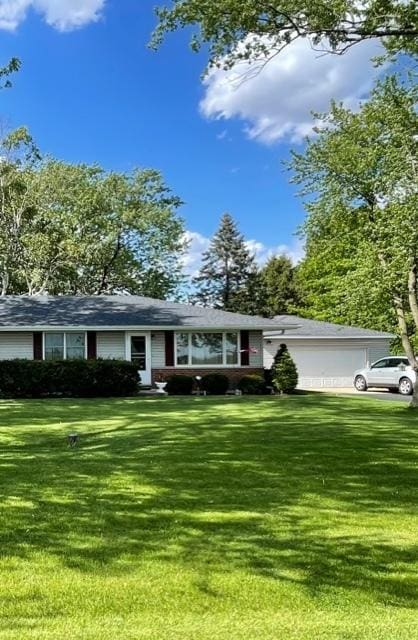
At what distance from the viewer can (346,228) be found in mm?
17797

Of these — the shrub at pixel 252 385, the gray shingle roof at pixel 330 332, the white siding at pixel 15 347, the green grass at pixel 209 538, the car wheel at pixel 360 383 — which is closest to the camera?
the green grass at pixel 209 538

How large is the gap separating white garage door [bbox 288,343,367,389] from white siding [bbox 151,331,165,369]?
8.48 meters

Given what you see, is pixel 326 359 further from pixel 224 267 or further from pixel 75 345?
pixel 224 267

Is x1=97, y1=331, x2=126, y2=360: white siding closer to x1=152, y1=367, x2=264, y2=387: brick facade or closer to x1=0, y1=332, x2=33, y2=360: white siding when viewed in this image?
x1=152, y1=367, x2=264, y2=387: brick facade

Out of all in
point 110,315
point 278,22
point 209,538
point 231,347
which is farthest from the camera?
point 110,315

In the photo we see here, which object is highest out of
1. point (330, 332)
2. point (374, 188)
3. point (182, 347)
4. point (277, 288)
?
point (277, 288)

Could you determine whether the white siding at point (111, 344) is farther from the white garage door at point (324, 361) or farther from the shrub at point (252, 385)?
the white garage door at point (324, 361)

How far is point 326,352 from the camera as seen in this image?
101ft

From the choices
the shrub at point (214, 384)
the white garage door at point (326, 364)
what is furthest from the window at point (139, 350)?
the white garage door at point (326, 364)

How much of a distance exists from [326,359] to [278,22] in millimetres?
22616

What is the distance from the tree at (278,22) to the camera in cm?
941

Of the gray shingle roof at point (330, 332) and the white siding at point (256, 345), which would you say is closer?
the white siding at point (256, 345)

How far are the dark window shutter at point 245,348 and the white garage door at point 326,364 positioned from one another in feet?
20.8

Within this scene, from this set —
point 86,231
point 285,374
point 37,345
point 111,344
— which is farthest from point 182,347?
point 86,231
